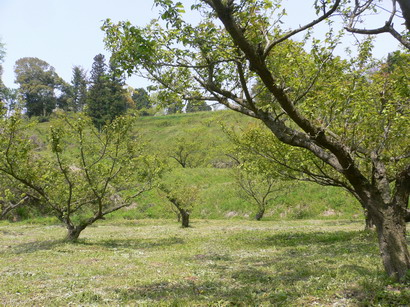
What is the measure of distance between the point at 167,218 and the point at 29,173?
97.0 ft

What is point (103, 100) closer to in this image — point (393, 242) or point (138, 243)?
point (138, 243)

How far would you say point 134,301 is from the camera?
10.3m

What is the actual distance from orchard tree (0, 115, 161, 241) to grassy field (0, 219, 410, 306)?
12.3ft

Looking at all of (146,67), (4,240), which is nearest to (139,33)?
(146,67)

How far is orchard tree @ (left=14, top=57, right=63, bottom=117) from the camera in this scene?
405ft

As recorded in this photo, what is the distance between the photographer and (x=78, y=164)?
27328mm

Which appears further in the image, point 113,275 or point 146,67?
point 113,275

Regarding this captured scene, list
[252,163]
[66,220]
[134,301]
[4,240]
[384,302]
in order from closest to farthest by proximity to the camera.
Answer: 1. [384,302]
2. [134,301]
3. [252,163]
4. [66,220]
5. [4,240]

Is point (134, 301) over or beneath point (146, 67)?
beneath

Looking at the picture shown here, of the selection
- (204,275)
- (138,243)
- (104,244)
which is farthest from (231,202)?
(204,275)

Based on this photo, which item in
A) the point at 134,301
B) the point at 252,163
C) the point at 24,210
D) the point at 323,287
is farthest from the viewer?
the point at 24,210

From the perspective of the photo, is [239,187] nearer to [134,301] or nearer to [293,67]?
[293,67]

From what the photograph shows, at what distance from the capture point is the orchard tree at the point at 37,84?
123500 millimetres

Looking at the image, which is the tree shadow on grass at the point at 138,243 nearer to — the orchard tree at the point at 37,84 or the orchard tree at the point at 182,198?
the orchard tree at the point at 182,198
